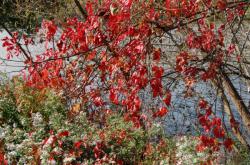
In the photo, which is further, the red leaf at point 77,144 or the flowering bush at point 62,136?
the red leaf at point 77,144

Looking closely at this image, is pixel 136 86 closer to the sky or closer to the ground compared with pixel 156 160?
closer to the sky

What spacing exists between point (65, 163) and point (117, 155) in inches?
43.1

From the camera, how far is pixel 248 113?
6.66 metres

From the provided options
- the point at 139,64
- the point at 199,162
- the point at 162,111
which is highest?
the point at 139,64

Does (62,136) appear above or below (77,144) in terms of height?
above

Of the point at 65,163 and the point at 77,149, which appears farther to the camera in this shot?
the point at 77,149

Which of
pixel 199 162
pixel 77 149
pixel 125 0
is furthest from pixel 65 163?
pixel 125 0

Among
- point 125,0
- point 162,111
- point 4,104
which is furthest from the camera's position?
point 4,104

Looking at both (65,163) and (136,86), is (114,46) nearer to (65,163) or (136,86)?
(136,86)

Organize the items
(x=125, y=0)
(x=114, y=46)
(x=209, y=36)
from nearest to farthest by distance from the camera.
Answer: (x=125, y=0)
(x=114, y=46)
(x=209, y=36)

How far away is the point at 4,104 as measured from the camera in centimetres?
723

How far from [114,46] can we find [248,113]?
→ 316 cm

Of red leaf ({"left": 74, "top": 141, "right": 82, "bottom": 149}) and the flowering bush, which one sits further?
red leaf ({"left": 74, "top": 141, "right": 82, "bottom": 149})

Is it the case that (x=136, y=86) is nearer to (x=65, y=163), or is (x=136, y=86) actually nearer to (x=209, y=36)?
(x=209, y=36)
